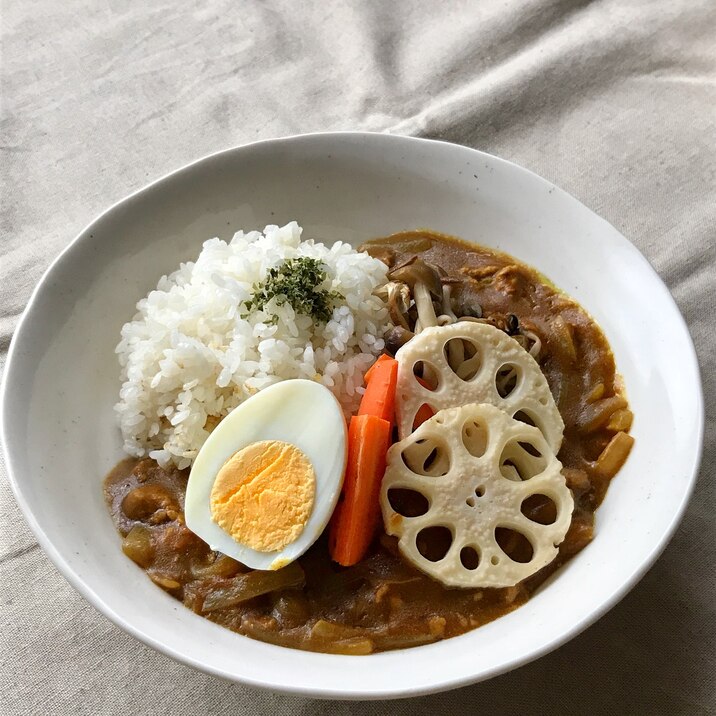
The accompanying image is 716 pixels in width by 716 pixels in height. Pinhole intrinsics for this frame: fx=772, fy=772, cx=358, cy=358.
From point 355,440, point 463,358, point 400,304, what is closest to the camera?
point 355,440

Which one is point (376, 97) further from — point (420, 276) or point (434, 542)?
point (434, 542)

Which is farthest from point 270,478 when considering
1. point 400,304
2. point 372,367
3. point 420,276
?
point 420,276

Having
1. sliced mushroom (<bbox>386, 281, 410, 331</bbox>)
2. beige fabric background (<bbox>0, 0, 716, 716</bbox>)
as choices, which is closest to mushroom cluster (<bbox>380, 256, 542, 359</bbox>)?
sliced mushroom (<bbox>386, 281, 410, 331</bbox>)

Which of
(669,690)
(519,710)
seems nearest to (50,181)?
(519,710)

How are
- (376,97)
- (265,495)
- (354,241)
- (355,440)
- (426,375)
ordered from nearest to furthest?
(265,495)
(355,440)
(426,375)
(354,241)
(376,97)

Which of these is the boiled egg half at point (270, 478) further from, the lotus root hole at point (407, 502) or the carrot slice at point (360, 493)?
the lotus root hole at point (407, 502)

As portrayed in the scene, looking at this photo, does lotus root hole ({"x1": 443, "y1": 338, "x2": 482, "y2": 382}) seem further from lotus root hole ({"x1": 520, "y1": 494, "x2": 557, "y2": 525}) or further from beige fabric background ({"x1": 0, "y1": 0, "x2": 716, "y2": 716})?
beige fabric background ({"x1": 0, "y1": 0, "x2": 716, "y2": 716})

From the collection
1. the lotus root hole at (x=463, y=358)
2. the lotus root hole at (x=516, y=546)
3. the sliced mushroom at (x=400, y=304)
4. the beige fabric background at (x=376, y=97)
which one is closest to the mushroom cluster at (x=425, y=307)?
the sliced mushroom at (x=400, y=304)
